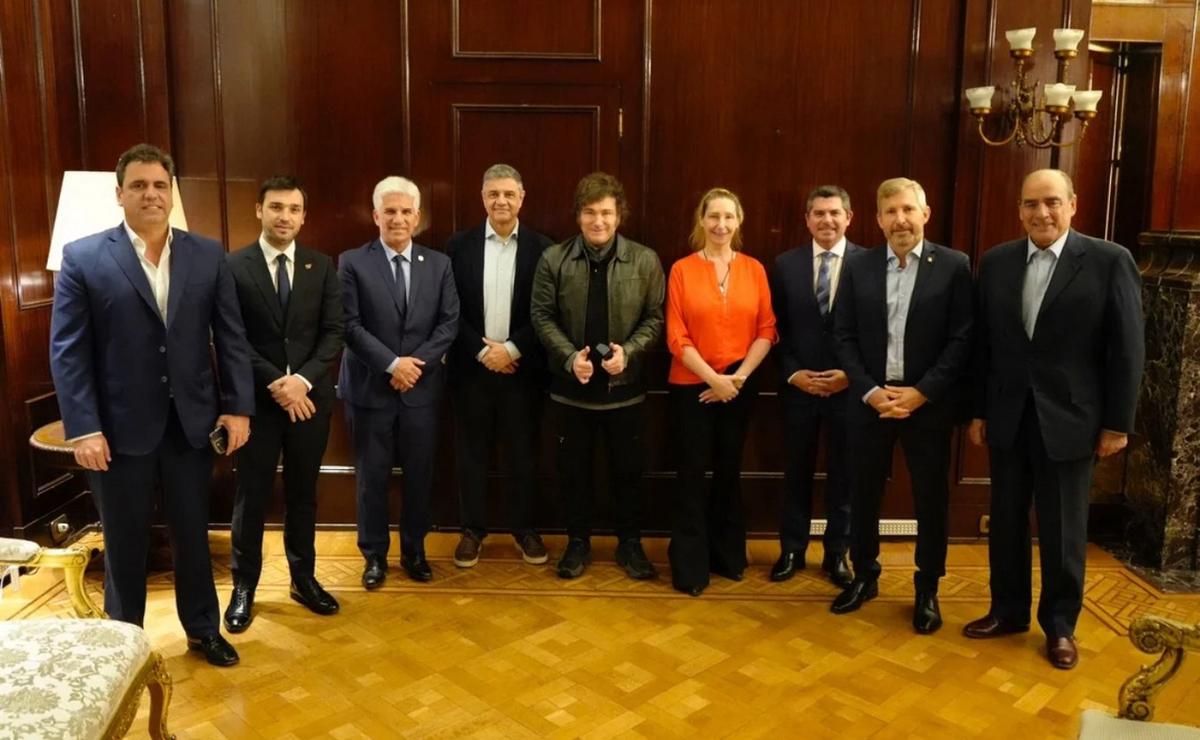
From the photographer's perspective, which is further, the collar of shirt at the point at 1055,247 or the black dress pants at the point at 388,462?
the black dress pants at the point at 388,462

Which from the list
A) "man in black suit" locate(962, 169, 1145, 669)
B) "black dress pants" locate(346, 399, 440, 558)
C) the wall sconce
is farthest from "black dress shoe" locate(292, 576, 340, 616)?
the wall sconce

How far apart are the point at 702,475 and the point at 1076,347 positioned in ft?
4.71

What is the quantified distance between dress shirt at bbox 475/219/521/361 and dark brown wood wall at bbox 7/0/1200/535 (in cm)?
40

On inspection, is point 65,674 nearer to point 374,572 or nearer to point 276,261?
point 276,261

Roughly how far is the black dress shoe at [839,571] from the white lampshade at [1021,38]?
86.7 inches

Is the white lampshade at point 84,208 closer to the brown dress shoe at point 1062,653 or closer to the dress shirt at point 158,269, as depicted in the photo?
the dress shirt at point 158,269

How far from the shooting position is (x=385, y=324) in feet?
12.5

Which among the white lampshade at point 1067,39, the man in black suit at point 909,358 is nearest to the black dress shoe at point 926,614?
the man in black suit at point 909,358

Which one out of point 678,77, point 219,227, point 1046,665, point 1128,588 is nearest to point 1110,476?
point 1128,588

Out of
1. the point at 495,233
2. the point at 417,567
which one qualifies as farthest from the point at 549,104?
the point at 417,567

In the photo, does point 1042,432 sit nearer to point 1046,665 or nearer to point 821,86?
point 1046,665

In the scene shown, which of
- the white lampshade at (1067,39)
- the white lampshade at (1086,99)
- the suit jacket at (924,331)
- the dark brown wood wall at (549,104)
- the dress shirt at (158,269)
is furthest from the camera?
the dark brown wood wall at (549,104)

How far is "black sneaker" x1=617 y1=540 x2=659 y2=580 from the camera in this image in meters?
4.05

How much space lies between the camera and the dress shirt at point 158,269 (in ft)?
9.73
